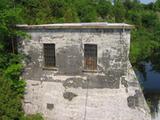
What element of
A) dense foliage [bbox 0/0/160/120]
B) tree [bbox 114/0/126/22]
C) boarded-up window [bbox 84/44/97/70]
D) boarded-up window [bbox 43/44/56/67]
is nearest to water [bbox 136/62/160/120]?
dense foliage [bbox 0/0/160/120]

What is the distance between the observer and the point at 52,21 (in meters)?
22.9

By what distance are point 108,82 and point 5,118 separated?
5082mm

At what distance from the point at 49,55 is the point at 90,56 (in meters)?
2.14

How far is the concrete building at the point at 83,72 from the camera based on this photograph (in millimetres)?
13773

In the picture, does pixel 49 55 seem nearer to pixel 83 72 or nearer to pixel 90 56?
pixel 83 72

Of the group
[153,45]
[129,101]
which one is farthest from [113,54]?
[153,45]

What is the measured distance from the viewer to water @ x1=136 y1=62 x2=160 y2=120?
19.2 m

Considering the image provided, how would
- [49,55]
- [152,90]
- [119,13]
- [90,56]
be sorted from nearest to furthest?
[90,56]
[49,55]
[152,90]
[119,13]

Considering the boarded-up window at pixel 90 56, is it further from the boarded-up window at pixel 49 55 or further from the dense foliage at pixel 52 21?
the dense foliage at pixel 52 21

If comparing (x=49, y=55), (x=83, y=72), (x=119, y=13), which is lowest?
(x=83, y=72)

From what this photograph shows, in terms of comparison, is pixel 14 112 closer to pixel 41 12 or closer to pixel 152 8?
pixel 41 12

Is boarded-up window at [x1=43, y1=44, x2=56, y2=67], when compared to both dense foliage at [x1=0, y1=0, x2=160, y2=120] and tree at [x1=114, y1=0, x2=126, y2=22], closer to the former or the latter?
dense foliage at [x1=0, y1=0, x2=160, y2=120]

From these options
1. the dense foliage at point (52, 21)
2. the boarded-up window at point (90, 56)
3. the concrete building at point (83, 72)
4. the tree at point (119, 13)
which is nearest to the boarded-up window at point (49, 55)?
the concrete building at point (83, 72)

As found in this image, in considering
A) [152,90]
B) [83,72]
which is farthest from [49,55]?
[152,90]
